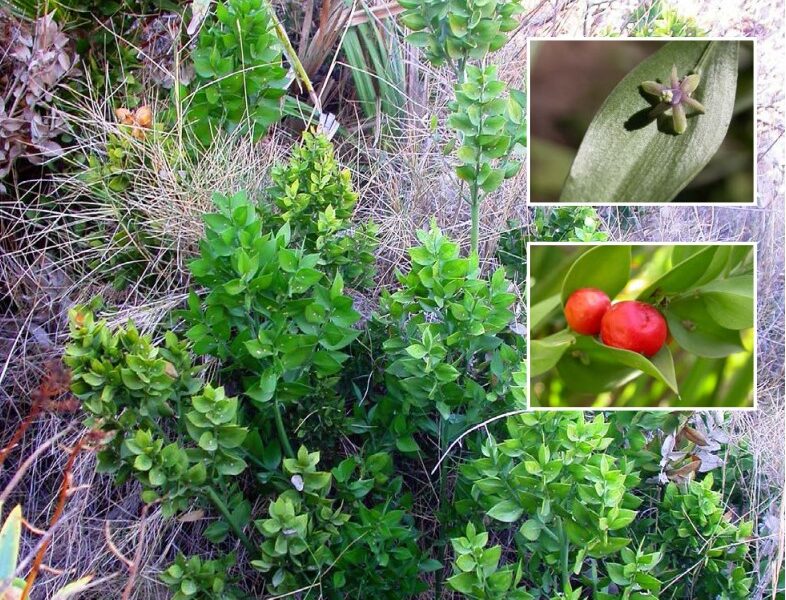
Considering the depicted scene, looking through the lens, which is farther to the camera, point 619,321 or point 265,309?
point 265,309

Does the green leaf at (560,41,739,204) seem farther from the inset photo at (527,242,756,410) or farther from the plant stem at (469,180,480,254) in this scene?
the plant stem at (469,180,480,254)

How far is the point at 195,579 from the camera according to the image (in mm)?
1245

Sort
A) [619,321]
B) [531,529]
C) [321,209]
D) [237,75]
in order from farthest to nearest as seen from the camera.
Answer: [237,75]
[321,209]
[531,529]
[619,321]

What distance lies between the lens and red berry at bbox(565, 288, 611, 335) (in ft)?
3.44

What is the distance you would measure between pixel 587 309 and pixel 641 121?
24 cm

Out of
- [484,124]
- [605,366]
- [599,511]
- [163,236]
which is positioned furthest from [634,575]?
[163,236]

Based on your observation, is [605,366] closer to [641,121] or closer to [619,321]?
[619,321]

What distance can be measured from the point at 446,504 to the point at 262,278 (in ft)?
1.53

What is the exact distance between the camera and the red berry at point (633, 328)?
1.03 metres

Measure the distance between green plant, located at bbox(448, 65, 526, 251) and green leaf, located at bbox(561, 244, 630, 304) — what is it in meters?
0.25

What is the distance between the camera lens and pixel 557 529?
1193 millimetres

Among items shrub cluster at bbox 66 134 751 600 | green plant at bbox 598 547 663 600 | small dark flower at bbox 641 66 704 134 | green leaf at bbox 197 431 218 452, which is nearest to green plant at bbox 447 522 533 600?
shrub cluster at bbox 66 134 751 600

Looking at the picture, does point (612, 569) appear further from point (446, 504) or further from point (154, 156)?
point (154, 156)

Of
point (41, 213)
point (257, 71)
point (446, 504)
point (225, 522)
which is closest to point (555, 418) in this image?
point (446, 504)
